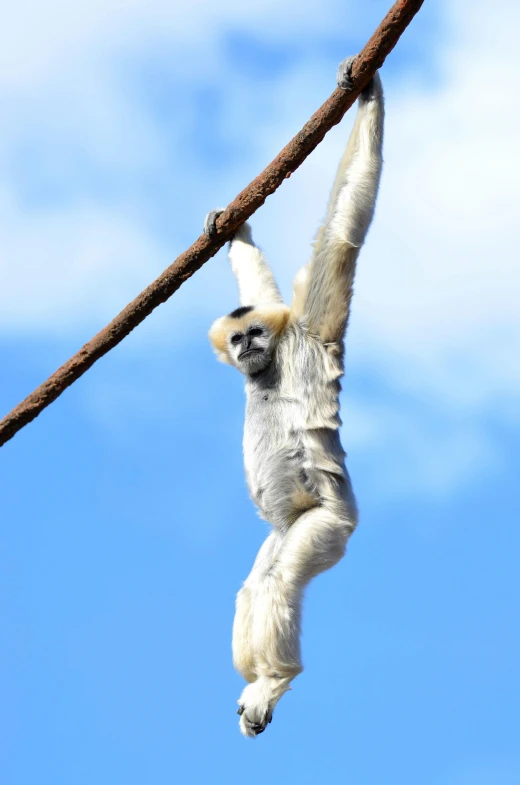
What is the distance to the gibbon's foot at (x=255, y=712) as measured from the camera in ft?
23.9

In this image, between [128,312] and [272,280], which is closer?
[128,312]

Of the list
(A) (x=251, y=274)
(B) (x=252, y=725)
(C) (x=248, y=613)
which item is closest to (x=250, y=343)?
(A) (x=251, y=274)

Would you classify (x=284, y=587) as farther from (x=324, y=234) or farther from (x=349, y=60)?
(x=349, y=60)

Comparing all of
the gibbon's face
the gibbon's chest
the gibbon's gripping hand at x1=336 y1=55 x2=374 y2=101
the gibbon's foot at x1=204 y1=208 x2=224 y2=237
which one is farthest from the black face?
the gibbon's gripping hand at x1=336 y1=55 x2=374 y2=101

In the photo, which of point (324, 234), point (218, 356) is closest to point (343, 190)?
point (324, 234)

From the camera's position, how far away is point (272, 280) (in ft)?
30.5

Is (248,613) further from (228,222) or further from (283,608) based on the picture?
(228,222)

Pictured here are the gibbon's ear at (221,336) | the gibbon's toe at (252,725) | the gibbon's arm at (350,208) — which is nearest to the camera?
the gibbon's toe at (252,725)

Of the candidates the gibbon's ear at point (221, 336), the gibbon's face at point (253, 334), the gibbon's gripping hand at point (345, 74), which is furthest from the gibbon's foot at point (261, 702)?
the gibbon's gripping hand at point (345, 74)

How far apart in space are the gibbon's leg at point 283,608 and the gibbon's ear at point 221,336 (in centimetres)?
149

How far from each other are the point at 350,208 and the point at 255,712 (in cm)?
346

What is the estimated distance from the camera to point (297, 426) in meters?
7.82

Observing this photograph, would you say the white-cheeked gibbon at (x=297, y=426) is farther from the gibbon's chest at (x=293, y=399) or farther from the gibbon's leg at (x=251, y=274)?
the gibbon's leg at (x=251, y=274)

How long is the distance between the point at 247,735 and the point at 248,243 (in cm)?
419
